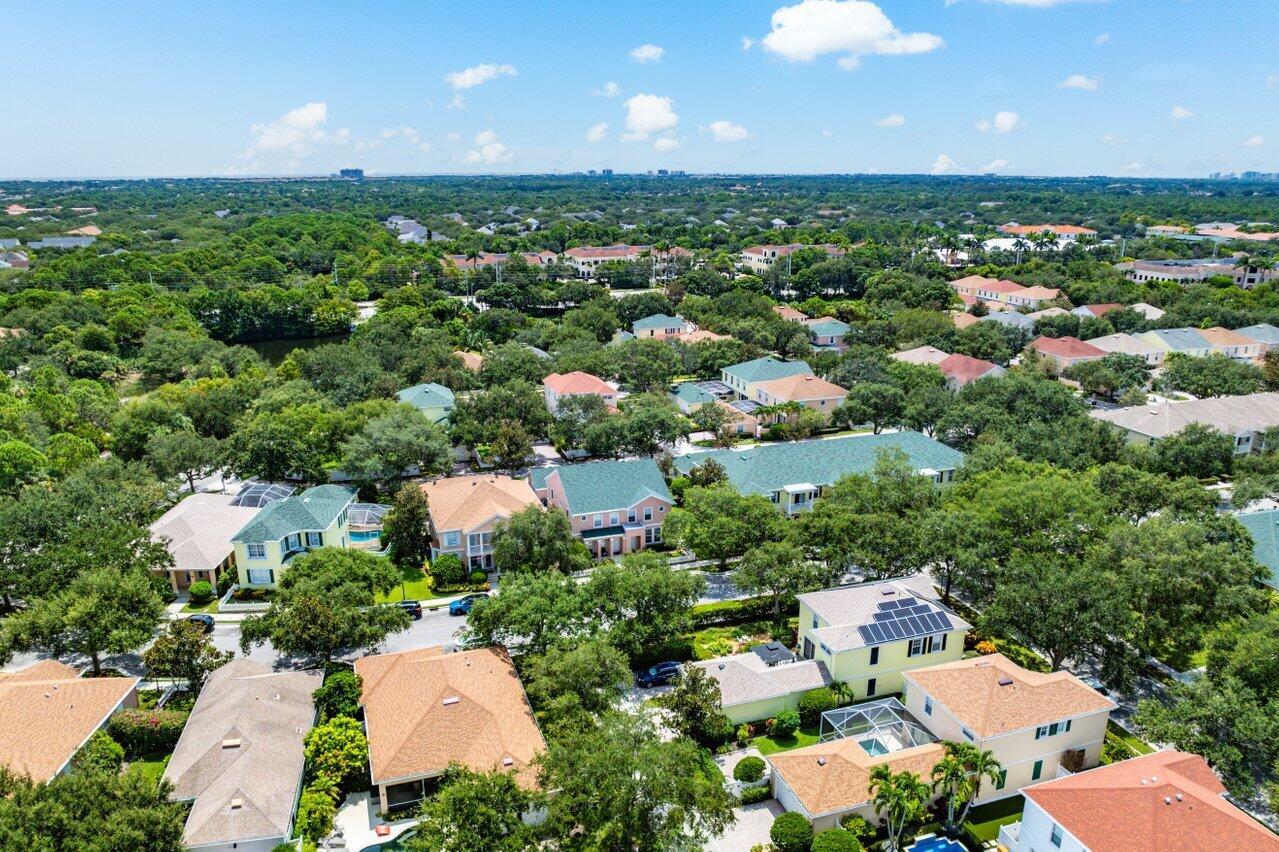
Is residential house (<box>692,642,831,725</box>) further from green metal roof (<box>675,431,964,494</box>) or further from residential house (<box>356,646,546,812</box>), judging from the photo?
green metal roof (<box>675,431,964,494</box>)

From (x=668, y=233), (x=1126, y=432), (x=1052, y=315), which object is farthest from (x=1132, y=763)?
(x=668, y=233)

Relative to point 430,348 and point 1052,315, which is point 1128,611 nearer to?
point 430,348

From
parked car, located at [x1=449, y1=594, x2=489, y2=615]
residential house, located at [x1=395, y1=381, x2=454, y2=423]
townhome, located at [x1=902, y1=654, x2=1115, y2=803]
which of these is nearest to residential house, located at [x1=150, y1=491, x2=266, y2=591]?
parked car, located at [x1=449, y1=594, x2=489, y2=615]

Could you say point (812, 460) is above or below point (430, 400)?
below

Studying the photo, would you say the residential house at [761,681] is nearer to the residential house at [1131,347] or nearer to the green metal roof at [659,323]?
the green metal roof at [659,323]

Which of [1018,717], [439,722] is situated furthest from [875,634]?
[439,722]

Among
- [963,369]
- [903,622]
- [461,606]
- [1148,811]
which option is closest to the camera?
[1148,811]

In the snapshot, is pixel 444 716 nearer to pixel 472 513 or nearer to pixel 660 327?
pixel 472 513
